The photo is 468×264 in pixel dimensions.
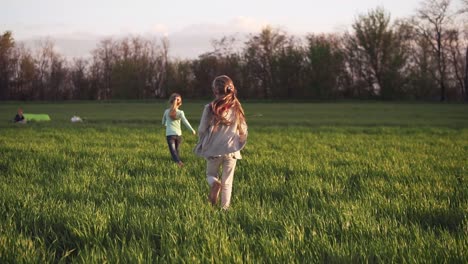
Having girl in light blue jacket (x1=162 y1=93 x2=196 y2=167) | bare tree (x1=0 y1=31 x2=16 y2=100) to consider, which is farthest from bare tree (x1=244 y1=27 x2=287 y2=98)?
girl in light blue jacket (x1=162 y1=93 x2=196 y2=167)

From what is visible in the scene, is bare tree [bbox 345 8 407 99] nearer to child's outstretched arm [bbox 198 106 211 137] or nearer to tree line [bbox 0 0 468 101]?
tree line [bbox 0 0 468 101]

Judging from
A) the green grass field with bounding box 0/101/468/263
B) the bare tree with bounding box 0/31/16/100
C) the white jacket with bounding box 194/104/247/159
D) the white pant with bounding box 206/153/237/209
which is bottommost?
the green grass field with bounding box 0/101/468/263

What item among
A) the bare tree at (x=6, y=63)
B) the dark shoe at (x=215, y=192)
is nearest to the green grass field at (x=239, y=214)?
the dark shoe at (x=215, y=192)

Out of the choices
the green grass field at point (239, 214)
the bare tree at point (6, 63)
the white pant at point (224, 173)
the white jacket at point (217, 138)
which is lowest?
the green grass field at point (239, 214)

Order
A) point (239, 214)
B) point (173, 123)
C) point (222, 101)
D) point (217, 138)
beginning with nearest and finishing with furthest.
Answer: point (239, 214) → point (222, 101) → point (217, 138) → point (173, 123)

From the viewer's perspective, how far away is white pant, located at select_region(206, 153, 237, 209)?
17.9 ft

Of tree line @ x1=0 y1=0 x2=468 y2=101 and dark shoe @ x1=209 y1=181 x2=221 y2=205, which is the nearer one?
dark shoe @ x1=209 y1=181 x2=221 y2=205

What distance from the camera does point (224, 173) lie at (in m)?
5.55

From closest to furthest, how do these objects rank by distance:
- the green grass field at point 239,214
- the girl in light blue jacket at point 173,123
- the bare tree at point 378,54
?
the green grass field at point 239,214, the girl in light blue jacket at point 173,123, the bare tree at point 378,54

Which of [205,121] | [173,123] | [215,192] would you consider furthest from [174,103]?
[215,192]

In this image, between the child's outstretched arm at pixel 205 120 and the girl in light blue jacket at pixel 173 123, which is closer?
the child's outstretched arm at pixel 205 120

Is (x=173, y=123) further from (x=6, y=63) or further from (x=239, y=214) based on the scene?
(x=6, y=63)

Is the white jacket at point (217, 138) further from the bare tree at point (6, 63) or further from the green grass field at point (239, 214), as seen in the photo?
the bare tree at point (6, 63)

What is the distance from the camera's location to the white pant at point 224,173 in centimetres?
545
